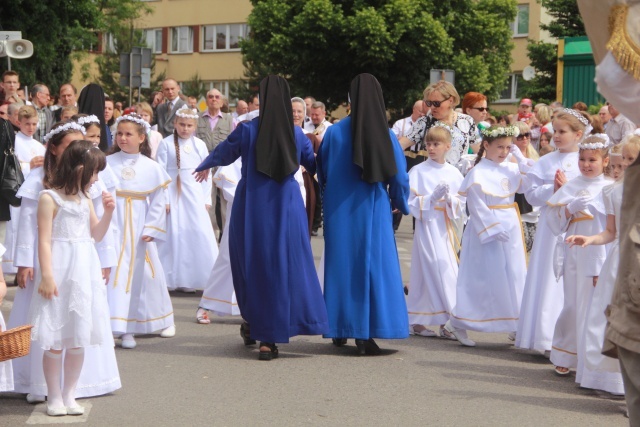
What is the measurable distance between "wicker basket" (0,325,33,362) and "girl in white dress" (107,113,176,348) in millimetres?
3914

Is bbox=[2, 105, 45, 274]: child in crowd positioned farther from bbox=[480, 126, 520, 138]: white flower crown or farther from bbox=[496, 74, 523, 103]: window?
bbox=[496, 74, 523, 103]: window

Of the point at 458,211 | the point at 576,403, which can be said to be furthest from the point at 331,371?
the point at 458,211

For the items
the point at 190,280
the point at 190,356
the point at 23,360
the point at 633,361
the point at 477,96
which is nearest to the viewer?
the point at 633,361

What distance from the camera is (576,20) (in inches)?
1903

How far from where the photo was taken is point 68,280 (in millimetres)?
7082

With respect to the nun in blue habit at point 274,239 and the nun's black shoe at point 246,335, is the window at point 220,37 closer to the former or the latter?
the nun's black shoe at point 246,335

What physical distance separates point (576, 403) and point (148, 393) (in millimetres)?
2800

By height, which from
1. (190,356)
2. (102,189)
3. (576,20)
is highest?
(576,20)

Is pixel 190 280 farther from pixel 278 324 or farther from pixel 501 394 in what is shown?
pixel 501 394

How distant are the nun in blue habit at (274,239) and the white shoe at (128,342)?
1038 millimetres

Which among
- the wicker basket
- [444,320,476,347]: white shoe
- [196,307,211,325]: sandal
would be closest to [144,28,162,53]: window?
[196,307,211,325]: sandal

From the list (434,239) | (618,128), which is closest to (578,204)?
(434,239)

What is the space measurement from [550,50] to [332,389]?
4074 centimetres

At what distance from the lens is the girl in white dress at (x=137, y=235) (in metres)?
9.95
